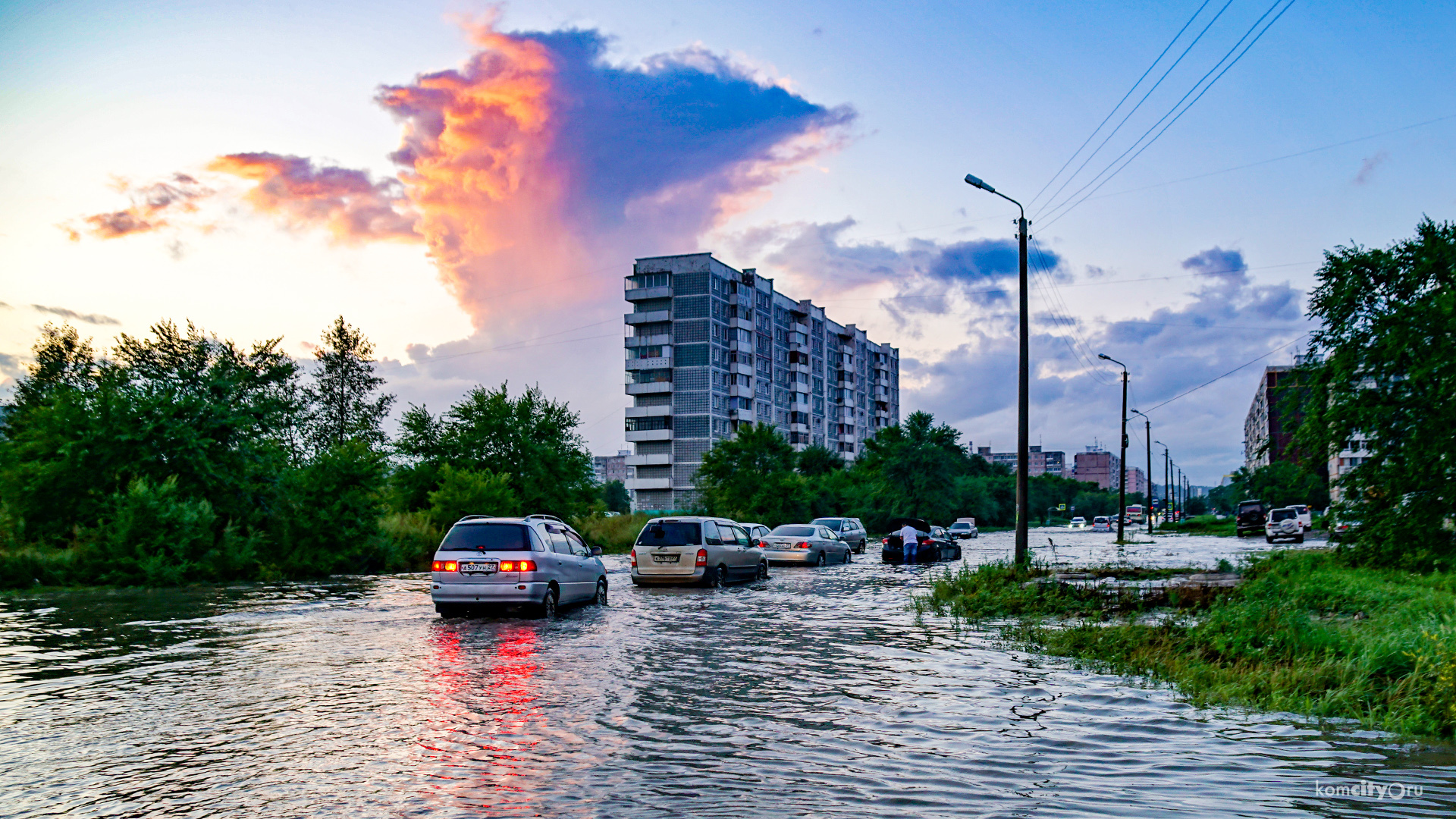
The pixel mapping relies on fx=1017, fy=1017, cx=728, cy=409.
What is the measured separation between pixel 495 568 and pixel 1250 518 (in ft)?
195

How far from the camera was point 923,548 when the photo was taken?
37906 mm

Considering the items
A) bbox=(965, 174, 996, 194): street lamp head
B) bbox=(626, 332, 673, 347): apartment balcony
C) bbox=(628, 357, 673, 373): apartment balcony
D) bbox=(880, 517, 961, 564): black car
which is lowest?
bbox=(880, 517, 961, 564): black car

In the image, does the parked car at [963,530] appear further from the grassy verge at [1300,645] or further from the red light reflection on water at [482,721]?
the red light reflection on water at [482,721]

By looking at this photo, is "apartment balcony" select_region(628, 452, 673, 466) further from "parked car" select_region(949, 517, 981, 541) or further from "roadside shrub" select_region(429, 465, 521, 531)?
"roadside shrub" select_region(429, 465, 521, 531)

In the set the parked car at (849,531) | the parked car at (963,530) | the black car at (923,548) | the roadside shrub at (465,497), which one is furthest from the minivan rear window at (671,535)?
the parked car at (963,530)

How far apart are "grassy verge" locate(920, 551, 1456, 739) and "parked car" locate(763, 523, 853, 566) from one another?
15.9 m

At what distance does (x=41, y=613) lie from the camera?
59.3 ft

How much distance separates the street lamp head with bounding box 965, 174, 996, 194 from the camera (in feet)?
81.6

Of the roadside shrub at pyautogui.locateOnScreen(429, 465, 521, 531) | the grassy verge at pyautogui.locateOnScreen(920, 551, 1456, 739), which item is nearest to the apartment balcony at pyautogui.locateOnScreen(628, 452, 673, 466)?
the roadside shrub at pyautogui.locateOnScreen(429, 465, 521, 531)

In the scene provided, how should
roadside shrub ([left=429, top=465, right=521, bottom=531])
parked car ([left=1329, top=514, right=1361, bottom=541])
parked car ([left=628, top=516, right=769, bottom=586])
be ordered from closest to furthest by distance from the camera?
1. parked car ([left=1329, top=514, right=1361, bottom=541])
2. parked car ([left=628, top=516, right=769, bottom=586])
3. roadside shrub ([left=429, top=465, right=521, bottom=531])

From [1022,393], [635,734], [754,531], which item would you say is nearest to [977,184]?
[1022,393]

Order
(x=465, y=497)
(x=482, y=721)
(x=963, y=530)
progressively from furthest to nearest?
(x=963, y=530) → (x=465, y=497) → (x=482, y=721)

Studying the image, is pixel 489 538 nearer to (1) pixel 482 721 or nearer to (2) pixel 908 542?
(1) pixel 482 721

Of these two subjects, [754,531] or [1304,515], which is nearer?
[754,531]
